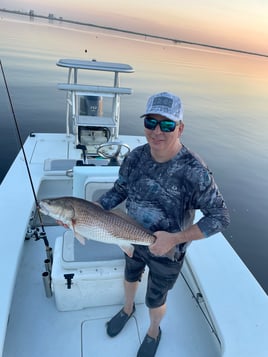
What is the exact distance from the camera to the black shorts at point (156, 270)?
1.86 m

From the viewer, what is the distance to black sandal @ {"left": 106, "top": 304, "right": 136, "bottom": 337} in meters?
2.36

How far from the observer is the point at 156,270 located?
1.91 metres

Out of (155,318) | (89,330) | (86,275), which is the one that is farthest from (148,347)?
(86,275)

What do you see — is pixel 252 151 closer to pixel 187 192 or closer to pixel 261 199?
pixel 261 199

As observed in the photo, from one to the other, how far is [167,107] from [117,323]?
191cm

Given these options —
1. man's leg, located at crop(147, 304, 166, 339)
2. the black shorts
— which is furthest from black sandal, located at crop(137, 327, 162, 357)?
the black shorts

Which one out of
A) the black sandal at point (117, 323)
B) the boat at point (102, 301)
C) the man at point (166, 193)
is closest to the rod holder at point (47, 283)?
the boat at point (102, 301)

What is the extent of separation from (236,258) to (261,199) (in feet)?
14.8

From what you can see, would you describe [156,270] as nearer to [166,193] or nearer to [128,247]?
[128,247]

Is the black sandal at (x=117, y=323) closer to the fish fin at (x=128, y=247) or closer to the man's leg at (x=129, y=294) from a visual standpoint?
the man's leg at (x=129, y=294)

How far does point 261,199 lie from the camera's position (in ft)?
22.6

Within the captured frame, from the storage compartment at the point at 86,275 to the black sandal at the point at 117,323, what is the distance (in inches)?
6.8

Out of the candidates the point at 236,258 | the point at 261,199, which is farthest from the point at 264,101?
the point at 236,258

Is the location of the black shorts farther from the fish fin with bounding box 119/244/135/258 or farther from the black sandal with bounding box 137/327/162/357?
the black sandal with bounding box 137/327/162/357
